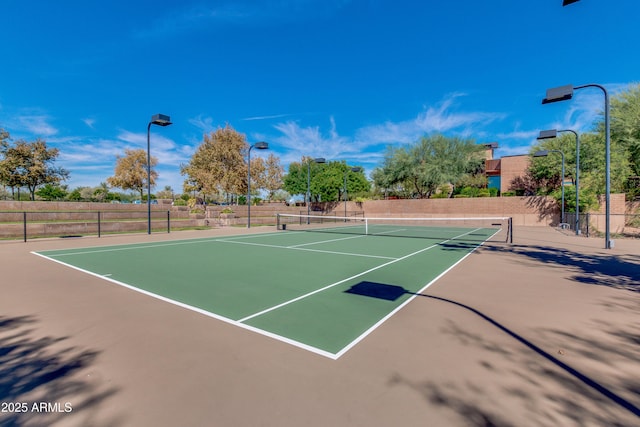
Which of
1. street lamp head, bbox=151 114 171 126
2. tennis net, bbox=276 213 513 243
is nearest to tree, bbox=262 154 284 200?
tennis net, bbox=276 213 513 243

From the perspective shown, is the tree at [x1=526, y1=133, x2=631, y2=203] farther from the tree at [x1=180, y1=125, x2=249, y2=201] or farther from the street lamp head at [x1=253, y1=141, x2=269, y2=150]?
the tree at [x1=180, y1=125, x2=249, y2=201]

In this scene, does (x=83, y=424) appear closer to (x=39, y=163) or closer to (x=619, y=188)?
(x=619, y=188)

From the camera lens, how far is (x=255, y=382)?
2.74 m

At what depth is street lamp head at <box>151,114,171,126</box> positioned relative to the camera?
15.8 meters

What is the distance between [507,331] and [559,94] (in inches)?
449

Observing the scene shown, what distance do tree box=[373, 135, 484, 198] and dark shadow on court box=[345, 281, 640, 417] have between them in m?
33.2

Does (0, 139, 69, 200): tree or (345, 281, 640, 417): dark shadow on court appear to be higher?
(0, 139, 69, 200): tree

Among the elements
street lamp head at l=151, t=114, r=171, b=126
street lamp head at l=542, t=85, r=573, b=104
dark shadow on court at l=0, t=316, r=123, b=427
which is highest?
street lamp head at l=151, t=114, r=171, b=126

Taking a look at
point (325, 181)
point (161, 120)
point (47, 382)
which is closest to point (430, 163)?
point (325, 181)

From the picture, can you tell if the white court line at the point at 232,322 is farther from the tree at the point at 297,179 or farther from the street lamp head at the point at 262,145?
the tree at the point at 297,179

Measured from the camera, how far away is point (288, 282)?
6559 mm

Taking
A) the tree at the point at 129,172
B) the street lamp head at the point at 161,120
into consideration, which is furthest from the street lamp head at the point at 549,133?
the tree at the point at 129,172

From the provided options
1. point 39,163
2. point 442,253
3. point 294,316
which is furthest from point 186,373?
point 39,163

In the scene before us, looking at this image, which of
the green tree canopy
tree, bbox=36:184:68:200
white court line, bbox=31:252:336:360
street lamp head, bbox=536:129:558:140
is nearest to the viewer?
white court line, bbox=31:252:336:360
